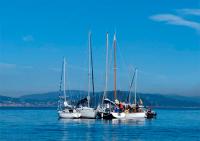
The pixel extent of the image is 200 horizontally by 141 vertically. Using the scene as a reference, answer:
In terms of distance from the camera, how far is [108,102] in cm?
10612

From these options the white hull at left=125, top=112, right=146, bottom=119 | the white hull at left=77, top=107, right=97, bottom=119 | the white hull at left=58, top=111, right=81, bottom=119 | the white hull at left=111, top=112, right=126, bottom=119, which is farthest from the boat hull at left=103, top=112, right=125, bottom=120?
the white hull at left=58, top=111, right=81, bottom=119

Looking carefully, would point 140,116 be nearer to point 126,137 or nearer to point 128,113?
point 128,113

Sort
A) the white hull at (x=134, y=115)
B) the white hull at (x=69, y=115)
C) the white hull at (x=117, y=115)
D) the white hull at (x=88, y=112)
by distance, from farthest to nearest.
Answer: the white hull at (x=69, y=115)
the white hull at (x=134, y=115)
the white hull at (x=88, y=112)
the white hull at (x=117, y=115)

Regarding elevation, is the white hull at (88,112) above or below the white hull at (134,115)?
above

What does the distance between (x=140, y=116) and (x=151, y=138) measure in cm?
4619

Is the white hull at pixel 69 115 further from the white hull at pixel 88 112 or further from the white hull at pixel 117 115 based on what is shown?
the white hull at pixel 117 115

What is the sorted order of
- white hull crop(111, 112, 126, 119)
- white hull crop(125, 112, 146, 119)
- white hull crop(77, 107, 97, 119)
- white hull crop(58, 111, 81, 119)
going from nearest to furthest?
white hull crop(111, 112, 126, 119)
white hull crop(77, 107, 97, 119)
white hull crop(125, 112, 146, 119)
white hull crop(58, 111, 81, 119)

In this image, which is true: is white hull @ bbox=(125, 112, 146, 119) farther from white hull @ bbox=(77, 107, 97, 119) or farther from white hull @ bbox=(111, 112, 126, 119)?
white hull @ bbox=(77, 107, 97, 119)

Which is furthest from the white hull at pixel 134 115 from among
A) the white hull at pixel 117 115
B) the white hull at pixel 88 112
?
the white hull at pixel 88 112

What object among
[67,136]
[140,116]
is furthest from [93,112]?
[67,136]

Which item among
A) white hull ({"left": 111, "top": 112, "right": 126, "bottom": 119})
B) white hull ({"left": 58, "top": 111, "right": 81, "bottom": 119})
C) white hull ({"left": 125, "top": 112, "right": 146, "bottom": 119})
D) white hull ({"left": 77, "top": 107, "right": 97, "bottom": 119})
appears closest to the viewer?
white hull ({"left": 111, "top": 112, "right": 126, "bottom": 119})

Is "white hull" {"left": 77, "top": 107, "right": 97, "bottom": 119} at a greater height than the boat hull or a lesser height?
greater

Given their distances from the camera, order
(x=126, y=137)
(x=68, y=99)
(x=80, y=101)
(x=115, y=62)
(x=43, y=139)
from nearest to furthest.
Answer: (x=43, y=139) → (x=126, y=137) → (x=115, y=62) → (x=80, y=101) → (x=68, y=99)

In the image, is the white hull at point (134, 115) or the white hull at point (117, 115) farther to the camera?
the white hull at point (134, 115)
